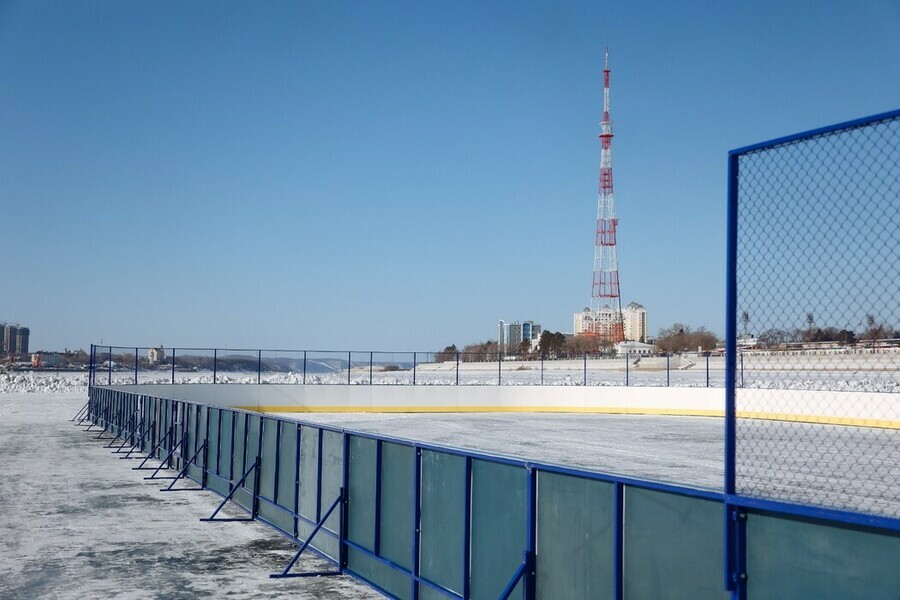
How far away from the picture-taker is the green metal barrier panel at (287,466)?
40.4 feet

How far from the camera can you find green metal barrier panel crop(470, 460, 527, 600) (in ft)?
23.8

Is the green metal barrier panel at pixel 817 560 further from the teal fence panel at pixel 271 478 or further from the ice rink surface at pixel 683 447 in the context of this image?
the teal fence panel at pixel 271 478

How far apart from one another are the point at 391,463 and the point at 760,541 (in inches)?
206

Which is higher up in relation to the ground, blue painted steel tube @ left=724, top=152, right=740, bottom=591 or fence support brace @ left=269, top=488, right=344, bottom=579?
blue painted steel tube @ left=724, top=152, right=740, bottom=591

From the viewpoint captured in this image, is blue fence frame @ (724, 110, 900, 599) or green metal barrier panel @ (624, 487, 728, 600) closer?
blue fence frame @ (724, 110, 900, 599)

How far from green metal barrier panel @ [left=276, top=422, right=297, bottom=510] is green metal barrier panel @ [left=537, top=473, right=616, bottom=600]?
6.00 m

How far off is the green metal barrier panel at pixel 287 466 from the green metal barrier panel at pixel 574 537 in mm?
6001

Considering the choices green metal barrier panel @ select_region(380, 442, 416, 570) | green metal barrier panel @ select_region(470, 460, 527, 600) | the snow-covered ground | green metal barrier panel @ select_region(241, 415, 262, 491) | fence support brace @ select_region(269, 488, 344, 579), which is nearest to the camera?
green metal barrier panel @ select_region(470, 460, 527, 600)

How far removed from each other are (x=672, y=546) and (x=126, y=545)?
334 inches

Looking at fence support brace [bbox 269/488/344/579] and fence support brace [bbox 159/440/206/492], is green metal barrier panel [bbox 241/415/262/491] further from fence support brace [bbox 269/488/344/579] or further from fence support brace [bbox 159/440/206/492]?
fence support brace [bbox 269/488/344/579]

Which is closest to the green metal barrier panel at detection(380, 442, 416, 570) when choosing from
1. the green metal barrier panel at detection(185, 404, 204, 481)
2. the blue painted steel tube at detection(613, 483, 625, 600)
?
the blue painted steel tube at detection(613, 483, 625, 600)

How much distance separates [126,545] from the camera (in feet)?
38.5

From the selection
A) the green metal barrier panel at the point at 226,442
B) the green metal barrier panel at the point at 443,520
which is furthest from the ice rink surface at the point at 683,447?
the green metal barrier panel at the point at 226,442

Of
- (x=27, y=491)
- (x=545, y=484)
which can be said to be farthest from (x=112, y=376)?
(x=545, y=484)
